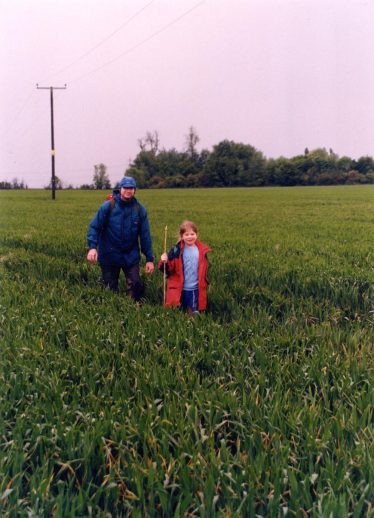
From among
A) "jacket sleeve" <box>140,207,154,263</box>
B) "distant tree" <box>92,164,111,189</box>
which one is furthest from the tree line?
"jacket sleeve" <box>140,207,154,263</box>

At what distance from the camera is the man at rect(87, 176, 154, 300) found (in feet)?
20.1

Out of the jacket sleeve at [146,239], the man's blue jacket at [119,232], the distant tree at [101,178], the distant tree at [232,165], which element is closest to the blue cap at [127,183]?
the man's blue jacket at [119,232]

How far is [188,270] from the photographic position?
5.63 meters

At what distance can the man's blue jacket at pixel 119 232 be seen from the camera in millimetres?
6168

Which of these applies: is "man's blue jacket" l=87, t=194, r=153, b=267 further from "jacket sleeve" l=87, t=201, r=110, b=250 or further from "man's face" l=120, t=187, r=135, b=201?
"man's face" l=120, t=187, r=135, b=201

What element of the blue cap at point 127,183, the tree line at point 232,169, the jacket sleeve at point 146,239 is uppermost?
the tree line at point 232,169

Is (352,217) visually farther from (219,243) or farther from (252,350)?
(252,350)

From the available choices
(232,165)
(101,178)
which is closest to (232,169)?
(232,165)

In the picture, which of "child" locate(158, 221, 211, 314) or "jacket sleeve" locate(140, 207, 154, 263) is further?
"jacket sleeve" locate(140, 207, 154, 263)

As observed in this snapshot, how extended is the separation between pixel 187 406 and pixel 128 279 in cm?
375

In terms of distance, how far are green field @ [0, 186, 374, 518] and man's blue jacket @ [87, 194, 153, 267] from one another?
602 mm

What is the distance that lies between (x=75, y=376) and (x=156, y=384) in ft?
2.20

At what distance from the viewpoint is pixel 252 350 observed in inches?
157

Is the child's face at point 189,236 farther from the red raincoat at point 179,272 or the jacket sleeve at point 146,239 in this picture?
the jacket sleeve at point 146,239
